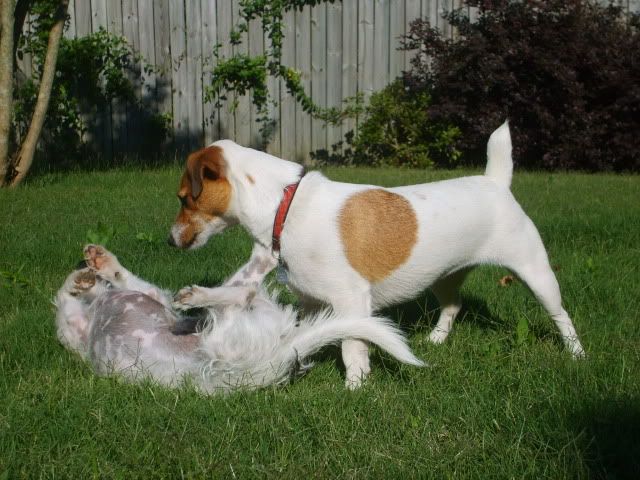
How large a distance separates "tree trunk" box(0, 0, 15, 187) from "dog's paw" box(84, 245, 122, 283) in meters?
4.68

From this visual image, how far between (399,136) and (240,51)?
2975 millimetres

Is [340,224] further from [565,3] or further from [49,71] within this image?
[565,3]

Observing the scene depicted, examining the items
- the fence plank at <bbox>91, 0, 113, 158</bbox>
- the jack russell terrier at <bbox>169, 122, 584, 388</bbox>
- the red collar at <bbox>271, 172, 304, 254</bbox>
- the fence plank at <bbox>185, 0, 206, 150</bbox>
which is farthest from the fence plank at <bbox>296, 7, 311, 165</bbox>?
the red collar at <bbox>271, 172, 304, 254</bbox>

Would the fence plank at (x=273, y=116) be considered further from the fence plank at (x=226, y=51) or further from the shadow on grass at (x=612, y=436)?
the shadow on grass at (x=612, y=436)

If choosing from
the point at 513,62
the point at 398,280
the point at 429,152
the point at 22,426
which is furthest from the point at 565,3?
the point at 22,426

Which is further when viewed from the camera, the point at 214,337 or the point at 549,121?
the point at 549,121

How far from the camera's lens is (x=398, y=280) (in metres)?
4.16

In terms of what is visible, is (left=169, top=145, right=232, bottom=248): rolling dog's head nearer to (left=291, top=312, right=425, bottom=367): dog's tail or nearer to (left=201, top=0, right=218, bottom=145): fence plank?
(left=291, top=312, right=425, bottom=367): dog's tail

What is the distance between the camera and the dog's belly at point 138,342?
361cm

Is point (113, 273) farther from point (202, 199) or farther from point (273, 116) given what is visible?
point (273, 116)

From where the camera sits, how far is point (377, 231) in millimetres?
4031

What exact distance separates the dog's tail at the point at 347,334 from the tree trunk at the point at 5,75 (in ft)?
19.7

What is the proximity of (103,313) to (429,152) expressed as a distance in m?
9.62

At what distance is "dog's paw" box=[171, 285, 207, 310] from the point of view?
12.0ft
